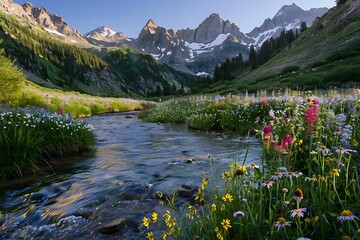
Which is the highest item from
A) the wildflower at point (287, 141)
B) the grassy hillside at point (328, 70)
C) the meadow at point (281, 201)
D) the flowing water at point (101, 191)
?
the grassy hillside at point (328, 70)

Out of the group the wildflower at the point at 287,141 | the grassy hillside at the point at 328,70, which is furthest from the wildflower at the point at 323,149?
the grassy hillside at the point at 328,70

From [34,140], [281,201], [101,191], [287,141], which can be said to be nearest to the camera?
[281,201]

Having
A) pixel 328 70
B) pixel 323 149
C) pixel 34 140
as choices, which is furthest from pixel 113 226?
pixel 328 70

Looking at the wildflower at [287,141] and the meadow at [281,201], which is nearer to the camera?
the meadow at [281,201]

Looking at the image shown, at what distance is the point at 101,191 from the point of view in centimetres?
670

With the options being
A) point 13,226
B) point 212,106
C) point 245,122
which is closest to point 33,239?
point 13,226

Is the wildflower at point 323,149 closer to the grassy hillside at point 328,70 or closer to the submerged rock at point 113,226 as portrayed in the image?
the submerged rock at point 113,226

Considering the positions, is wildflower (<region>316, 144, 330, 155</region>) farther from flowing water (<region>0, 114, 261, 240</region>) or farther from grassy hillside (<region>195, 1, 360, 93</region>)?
grassy hillside (<region>195, 1, 360, 93</region>)

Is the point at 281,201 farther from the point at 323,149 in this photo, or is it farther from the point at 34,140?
the point at 34,140

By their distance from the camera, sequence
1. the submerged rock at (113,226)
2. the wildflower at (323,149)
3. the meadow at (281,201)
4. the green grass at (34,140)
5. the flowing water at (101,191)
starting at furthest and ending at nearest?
the green grass at (34,140)
the flowing water at (101,191)
the submerged rock at (113,226)
the wildflower at (323,149)
the meadow at (281,201)

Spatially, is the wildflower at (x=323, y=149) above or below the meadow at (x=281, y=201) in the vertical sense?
above

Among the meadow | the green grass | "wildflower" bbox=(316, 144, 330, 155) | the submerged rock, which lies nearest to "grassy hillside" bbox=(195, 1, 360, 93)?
the green grass

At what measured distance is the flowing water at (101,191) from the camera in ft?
16.4

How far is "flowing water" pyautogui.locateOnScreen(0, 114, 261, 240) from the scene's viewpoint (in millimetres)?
5004
